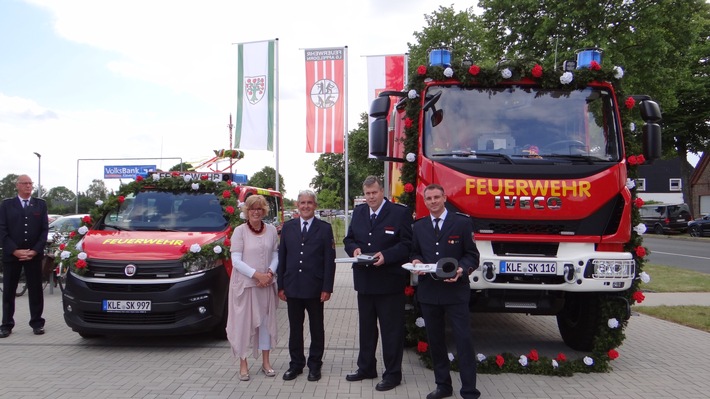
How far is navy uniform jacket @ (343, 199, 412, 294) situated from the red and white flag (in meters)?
11.4

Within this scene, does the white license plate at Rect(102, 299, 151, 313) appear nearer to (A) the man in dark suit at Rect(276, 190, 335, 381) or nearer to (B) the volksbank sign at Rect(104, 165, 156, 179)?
(A) the man in dark suit at Rect(276, 190, 335, 381)

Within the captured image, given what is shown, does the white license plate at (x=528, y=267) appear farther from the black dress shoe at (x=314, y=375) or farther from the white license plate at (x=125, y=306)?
the white license plate at (x=125, y=306)

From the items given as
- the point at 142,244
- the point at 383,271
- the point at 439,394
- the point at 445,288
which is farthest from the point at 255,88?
the point at 439,394

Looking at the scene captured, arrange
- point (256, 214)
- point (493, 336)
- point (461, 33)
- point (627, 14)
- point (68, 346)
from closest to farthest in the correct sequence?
point (256, 214), point (68, 346), point (493, 336), point (627, 14), point (461, 33)

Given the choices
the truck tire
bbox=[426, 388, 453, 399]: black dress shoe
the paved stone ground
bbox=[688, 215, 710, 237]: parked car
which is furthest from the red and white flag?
bbox=[688, 215, 710, 237]: parked car

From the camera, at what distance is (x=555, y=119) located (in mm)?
5855

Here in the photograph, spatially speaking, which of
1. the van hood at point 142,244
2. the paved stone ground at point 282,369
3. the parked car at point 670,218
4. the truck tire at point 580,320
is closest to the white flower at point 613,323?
the truck tire at point 580,320

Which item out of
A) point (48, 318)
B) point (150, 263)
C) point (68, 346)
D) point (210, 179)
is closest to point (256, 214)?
point (150, 263)

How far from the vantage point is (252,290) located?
5.61m

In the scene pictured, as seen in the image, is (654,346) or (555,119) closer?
(555,119)

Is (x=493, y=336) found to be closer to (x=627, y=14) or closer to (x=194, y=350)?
(x=194, y=350)

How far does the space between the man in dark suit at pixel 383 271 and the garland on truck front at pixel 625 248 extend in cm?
70

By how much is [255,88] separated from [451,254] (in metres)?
13.0

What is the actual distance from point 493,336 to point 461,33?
1892 cm
